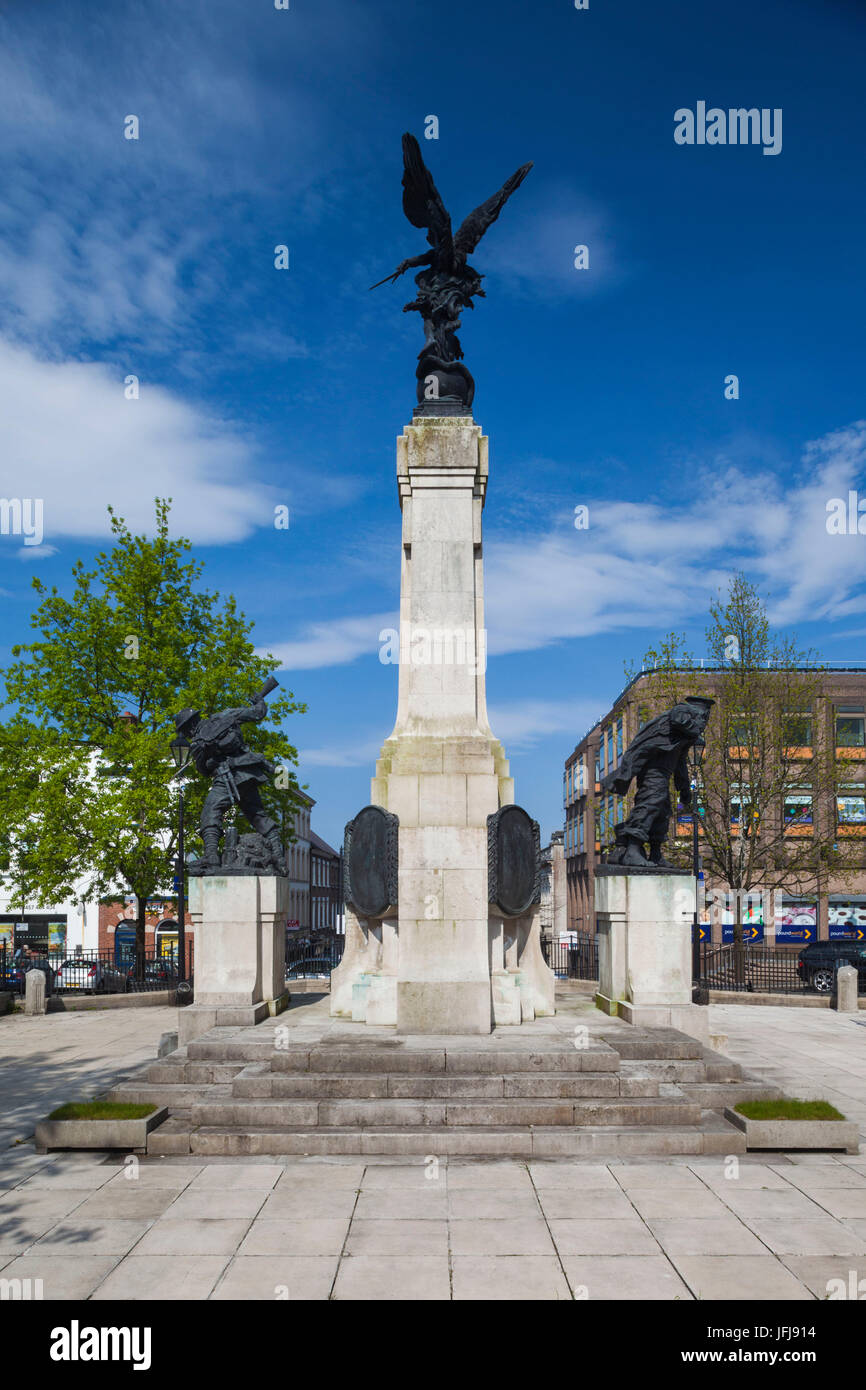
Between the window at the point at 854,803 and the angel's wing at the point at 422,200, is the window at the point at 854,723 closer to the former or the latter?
the window at the point at 854,803

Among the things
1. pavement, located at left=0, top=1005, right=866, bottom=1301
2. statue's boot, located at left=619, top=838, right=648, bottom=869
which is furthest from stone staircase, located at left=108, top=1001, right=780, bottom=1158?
statue's boot, located at left=619, top=838, right=648, bottom=869

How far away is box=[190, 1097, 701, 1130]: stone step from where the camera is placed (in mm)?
9297

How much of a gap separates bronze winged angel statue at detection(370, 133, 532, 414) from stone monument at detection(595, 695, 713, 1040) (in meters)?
5.79

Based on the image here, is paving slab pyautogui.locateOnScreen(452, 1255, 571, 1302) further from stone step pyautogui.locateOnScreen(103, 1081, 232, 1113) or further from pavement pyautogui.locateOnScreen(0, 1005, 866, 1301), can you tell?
stone step pyautogui.locateOnScreen(103, 1081, 232, 1113)

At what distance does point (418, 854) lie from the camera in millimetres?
11898

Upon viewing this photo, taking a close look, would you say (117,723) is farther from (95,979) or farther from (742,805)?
(742,805)

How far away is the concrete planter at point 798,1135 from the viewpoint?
914 centimetres

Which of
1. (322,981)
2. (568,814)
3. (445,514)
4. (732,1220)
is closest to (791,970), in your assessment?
(322,981)

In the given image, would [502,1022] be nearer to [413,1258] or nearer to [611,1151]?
[611,1151]

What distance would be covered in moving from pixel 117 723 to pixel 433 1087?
2134 centimetres

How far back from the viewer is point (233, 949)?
1352 centimetres

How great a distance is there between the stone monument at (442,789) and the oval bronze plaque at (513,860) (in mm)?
21

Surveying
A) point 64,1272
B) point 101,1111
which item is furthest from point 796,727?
point 64,1272
